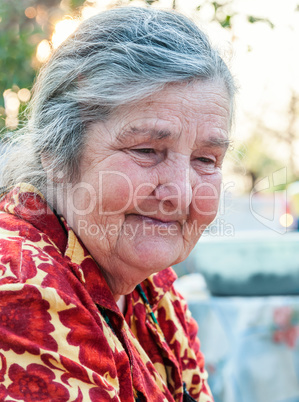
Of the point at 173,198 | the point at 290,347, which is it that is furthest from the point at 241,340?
the point at 173,198

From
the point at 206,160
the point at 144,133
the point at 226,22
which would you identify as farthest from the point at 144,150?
the point at 226,22

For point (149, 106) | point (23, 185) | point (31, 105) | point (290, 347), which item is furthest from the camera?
point (290, 347)

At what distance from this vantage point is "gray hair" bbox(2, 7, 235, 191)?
4.68 ft

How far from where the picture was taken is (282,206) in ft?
18.4

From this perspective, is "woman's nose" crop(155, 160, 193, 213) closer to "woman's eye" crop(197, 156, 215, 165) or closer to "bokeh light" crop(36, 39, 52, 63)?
"woman's eye" crop(197, 156, 215, 165)

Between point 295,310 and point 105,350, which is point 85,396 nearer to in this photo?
point 105,350

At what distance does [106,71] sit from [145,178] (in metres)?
0.36

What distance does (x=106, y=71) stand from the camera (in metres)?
1.44

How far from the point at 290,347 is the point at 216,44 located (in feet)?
8.42

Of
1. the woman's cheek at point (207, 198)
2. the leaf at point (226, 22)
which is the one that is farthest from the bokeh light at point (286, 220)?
the woman's cheek at point (207, 198)

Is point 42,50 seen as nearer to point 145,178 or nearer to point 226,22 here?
point 226,22

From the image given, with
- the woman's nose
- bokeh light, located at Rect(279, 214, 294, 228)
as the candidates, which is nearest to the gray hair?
the woman's nose

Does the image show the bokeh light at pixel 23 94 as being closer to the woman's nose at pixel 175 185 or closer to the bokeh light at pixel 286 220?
the woman's nose at pixel 175 185

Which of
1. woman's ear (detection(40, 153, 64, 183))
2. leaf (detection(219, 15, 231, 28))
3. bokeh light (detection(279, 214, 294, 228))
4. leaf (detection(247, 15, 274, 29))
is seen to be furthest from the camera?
bokeh light (detection(279, 214, 294, 228))
